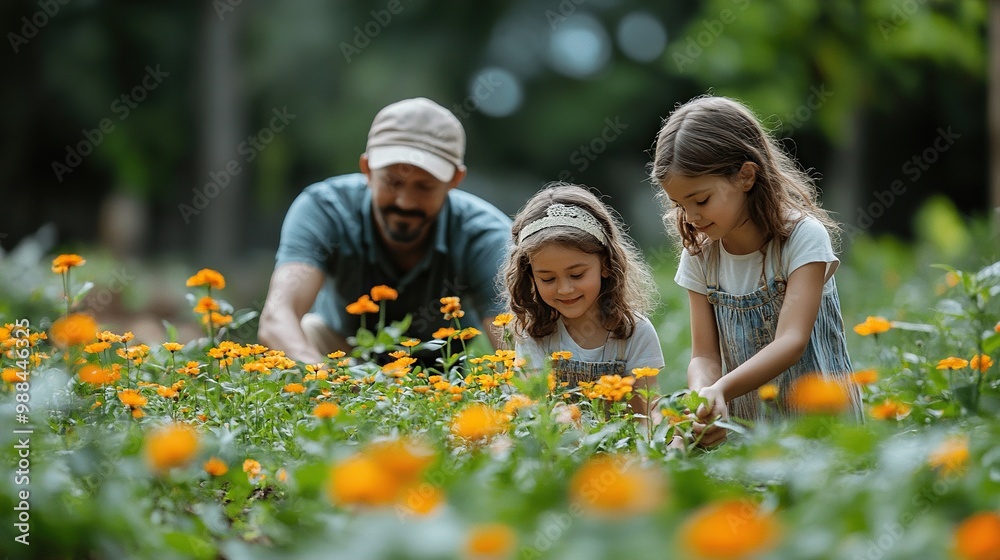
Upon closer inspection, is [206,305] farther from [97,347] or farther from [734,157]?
[734,157]

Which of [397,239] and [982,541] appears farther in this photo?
[397,239]

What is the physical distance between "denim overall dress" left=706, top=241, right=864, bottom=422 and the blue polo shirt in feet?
4.47

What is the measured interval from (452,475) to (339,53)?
1613cm

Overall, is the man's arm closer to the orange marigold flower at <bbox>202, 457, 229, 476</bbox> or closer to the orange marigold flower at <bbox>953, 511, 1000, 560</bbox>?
the orange marigold flower at <bbox>202, 457, 229, 476</bbox>

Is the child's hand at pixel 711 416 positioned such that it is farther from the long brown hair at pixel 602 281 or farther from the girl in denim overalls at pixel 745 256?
the long brown hair at pixel 602 281

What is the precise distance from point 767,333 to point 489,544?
77.5 inches

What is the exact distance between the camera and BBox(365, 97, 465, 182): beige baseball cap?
391cm

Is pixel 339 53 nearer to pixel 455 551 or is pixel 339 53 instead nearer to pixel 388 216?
pixel 388 216

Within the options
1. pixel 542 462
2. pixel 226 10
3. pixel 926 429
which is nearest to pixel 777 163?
pixel 926 429

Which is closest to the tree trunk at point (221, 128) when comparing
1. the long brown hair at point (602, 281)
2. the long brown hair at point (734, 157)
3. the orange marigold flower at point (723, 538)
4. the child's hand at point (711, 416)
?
the long brown hair at point (602, 281)

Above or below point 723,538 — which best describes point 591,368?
above

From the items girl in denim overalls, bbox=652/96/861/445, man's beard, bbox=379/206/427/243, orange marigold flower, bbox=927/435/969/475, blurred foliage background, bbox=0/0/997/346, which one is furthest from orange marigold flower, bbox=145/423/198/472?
blurred foliage background, bbox=0/0/997/346

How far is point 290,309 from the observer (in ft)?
12.6

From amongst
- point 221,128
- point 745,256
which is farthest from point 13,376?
point 221,128
